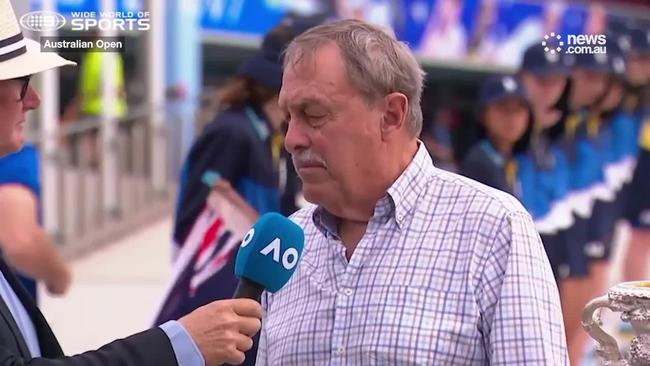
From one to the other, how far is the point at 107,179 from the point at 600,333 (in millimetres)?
8449

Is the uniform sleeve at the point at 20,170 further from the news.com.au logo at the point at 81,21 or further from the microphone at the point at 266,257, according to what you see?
the microphone at the point at 266,257

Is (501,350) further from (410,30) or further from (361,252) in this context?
(410,30)

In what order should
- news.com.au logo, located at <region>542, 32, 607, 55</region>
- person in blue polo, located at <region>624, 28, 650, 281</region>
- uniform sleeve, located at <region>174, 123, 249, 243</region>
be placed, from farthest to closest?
person in blue polo, located at <region>624, 28, 650, 281</region>
uniform sleeve, located at <region>174, 123, 249, 243</region>
news.com.au logo, located at <region>542, 32, 607, 55</region>

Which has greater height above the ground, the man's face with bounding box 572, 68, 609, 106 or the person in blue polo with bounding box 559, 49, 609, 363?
the man's face with bounding box 572, 68, 609, 106

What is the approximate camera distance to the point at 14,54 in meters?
2.85

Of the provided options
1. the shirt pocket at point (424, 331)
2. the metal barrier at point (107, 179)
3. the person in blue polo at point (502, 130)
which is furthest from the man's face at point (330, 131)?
the metal barrier at point (107, 179)

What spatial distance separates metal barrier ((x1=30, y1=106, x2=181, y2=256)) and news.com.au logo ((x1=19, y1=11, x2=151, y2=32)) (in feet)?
20.2

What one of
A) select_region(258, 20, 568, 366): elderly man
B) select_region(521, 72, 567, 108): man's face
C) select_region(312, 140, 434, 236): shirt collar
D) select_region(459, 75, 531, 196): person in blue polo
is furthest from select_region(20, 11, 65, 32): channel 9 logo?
select_region(521, 72, 567, 108): man's face

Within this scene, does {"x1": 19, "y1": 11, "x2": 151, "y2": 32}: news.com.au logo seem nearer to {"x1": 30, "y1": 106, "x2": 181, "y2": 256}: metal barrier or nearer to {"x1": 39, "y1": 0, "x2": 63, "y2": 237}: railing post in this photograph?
{"x1": 39, "y1": 0, "x2": 63, "y2": 237}: railing post

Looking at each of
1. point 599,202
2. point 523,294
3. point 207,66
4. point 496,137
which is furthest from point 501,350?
point 207,66

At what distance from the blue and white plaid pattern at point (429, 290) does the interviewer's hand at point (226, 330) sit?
283mm

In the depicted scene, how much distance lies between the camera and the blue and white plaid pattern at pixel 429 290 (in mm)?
2592

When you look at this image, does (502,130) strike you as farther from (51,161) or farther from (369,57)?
(51,161)

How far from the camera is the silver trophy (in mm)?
2768
